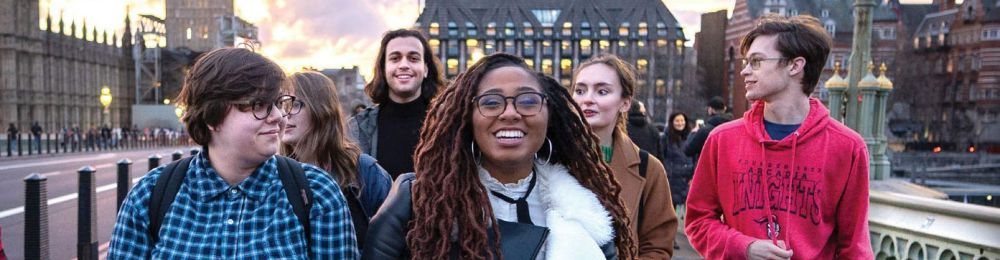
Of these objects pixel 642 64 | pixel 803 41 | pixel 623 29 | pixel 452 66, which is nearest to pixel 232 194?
pixel 803 41

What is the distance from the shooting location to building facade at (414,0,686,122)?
80.8m

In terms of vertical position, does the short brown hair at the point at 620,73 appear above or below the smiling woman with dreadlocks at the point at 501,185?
above

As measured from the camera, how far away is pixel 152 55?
3059 inches

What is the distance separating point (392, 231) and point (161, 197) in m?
0.70

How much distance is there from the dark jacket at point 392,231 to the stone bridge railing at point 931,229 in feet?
8.33

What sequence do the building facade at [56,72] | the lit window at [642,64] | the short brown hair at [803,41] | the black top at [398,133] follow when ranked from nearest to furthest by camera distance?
1. the short brown hair at [803,41]
2. the black top at [398,133]
3. the building facade at [56,72]
4. the lit window at [642,64]

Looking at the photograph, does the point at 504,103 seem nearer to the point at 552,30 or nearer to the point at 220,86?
the point at 220,86

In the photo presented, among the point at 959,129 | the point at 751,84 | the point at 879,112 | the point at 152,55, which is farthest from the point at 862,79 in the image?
the point at 152,55

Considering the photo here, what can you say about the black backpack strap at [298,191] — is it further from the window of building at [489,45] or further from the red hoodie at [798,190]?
the window of building at [489,45]

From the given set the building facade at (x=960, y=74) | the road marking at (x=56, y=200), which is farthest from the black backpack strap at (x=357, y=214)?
the building facade at (x=960, y=74)

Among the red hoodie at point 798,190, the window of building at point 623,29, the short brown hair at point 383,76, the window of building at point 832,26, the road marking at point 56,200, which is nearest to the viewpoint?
the red hoodie at point 798,190

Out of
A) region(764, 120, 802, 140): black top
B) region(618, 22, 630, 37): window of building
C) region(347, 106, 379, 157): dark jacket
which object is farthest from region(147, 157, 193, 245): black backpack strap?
region(618, 22, 630, 37): window of building

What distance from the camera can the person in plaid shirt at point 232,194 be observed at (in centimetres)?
202

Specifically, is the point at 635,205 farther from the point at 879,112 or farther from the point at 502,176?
the point at 879,112
